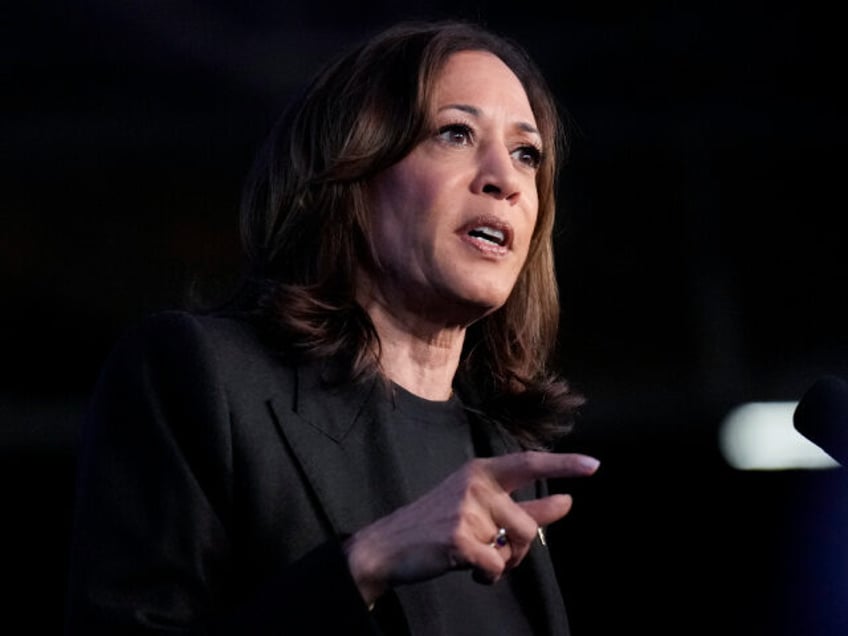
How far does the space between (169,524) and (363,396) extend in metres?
0.39

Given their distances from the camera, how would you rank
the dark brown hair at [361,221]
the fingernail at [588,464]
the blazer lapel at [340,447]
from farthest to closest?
the dark brown hair at [361,221]
the blazer lapel at [340,447]
the fingernail at [588,464]

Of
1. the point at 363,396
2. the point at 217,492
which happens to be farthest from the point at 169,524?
the point at 363,396

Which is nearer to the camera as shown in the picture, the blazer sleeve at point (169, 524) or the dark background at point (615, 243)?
the blazer sleeve at point (169, 524)

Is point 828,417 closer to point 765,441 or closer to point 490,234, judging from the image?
point 490,234

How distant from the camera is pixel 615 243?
4422 mm

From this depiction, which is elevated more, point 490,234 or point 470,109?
point 470,109

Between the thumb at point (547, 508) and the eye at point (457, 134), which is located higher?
the eye at point (457, 134)

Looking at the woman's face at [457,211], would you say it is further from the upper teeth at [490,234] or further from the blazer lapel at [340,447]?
the blazer lapel at [340,447]

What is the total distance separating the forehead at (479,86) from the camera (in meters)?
2.18

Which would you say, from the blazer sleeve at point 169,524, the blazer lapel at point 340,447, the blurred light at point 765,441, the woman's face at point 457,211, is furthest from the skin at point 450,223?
the blurred light at point 765,441

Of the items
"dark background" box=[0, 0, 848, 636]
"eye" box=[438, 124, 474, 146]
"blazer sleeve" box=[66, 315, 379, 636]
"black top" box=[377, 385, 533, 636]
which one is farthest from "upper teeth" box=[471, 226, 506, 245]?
"dark background" box=[0, 0, 848, 636]

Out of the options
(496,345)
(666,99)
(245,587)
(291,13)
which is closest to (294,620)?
(245,587)

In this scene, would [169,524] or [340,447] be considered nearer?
[169,524]

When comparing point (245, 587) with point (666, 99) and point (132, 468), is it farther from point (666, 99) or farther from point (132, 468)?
point (666, 99)
